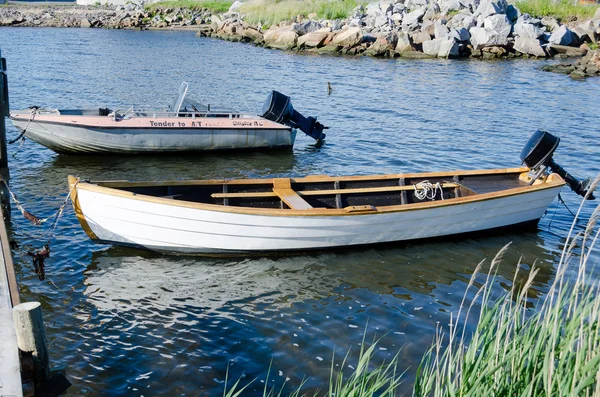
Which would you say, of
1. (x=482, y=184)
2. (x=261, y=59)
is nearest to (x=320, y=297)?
(x=482, y=184)

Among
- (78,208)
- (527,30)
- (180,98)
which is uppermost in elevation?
(527,30)

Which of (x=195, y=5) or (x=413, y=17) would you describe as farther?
(x=195, y=5)

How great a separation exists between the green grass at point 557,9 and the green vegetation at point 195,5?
35.4 meters

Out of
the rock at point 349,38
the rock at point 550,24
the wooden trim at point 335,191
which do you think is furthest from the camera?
the rock at point 550,24

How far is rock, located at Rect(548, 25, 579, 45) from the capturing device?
136ft

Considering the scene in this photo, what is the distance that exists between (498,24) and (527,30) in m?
2.21

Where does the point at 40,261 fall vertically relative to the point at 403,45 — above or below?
below

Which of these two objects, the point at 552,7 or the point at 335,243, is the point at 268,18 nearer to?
the point at 552,7

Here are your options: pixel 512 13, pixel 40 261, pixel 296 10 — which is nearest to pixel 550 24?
pixel 512 13

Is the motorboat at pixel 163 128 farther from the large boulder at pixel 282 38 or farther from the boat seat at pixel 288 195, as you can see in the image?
the large boulder at pixel 282 38

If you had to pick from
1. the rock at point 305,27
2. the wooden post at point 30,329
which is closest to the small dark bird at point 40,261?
the wooden post at point 30,329

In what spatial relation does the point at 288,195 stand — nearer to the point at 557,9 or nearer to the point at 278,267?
the point at 278,267

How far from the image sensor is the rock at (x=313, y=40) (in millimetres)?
44375

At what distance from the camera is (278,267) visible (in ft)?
35.7
